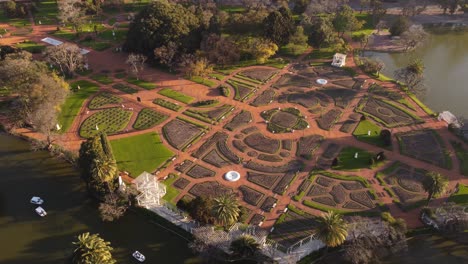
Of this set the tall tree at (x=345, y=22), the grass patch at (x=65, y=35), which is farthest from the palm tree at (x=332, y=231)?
the grass patch at (x=65, y=35)

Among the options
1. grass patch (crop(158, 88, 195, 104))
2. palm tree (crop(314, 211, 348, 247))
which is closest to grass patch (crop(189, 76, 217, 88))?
grass patch (crop(158, 88, 195, 104))

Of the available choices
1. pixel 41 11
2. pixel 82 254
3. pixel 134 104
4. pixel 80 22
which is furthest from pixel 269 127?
pixel 41 11

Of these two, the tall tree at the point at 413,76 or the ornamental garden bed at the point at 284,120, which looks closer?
the ornamental garden bed at the point at 284,120

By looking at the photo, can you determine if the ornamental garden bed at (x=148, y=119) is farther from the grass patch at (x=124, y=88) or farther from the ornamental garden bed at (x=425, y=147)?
the ornamental garden bed at (x=425, y=147)

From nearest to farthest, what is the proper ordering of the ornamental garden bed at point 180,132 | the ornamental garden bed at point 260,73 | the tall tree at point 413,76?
the ornamental garden bed at point 180,132
the tall tree at point 413,76
the ornamental garden bed at point 260,73

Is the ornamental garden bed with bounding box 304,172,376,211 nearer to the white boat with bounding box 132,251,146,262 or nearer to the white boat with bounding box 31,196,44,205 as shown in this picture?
the white boat with bounding box 132,251,146,262

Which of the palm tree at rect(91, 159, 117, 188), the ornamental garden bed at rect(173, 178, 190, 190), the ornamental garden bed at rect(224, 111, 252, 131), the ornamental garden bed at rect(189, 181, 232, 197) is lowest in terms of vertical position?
the ornamental garden bed at rect(189, 181, 232, 197)

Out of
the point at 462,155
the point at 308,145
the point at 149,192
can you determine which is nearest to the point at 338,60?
the point at 308,145
